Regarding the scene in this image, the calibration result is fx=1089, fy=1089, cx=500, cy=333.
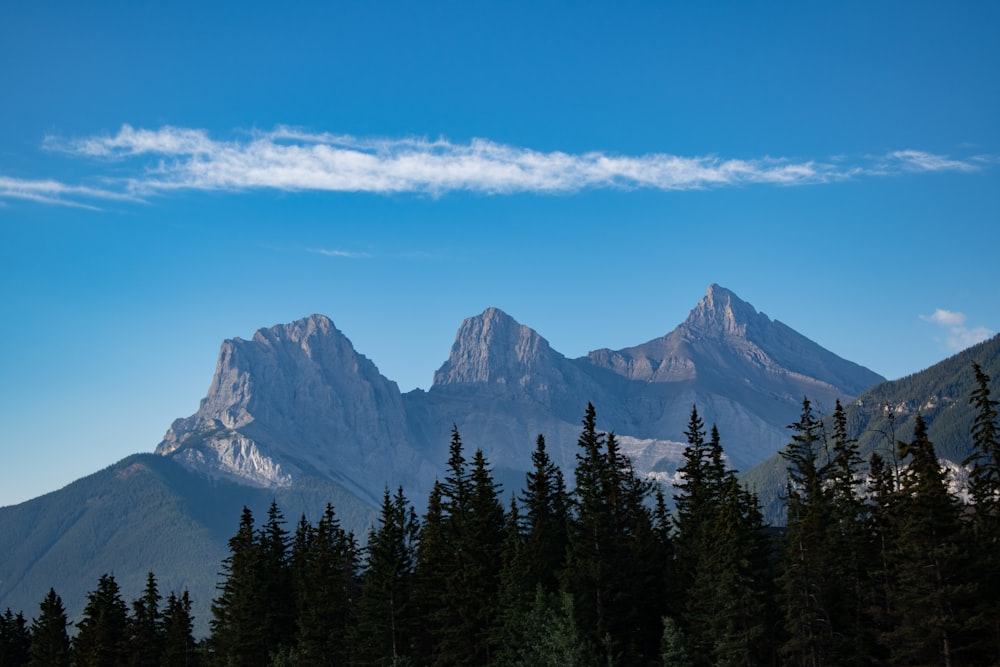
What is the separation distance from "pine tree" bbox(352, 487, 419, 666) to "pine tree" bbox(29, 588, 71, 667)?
4875 centimetres

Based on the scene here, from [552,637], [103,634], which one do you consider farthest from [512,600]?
A: [103,634]

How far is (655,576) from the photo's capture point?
280 ft

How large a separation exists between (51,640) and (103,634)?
618 inches

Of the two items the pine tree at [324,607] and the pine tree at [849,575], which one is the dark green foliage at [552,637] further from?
the pine tree at [324,607]

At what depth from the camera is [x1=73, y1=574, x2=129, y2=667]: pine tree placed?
115 meters

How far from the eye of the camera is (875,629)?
73.8 meters

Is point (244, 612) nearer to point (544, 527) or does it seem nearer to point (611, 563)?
point (544, 527)

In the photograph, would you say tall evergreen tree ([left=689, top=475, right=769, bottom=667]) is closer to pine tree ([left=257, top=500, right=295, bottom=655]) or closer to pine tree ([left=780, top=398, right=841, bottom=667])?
pine tree ([left=780, top=398, right=841, bottom=667])

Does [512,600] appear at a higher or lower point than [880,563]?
lower

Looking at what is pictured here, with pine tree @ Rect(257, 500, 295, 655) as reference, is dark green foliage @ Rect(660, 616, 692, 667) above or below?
below

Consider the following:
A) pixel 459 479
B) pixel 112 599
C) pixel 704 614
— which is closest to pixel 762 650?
pixel 704 614

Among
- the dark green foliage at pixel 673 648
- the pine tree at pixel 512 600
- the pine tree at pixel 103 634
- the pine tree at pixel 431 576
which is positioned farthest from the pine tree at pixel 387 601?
the pine tree at pixel 103 634

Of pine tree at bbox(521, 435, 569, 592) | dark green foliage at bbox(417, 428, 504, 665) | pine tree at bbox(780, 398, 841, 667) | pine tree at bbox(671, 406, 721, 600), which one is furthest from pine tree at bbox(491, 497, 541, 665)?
pine tree at bbox(780, 398, 841, 667)

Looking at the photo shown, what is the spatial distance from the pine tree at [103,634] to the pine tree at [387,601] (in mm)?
33255
